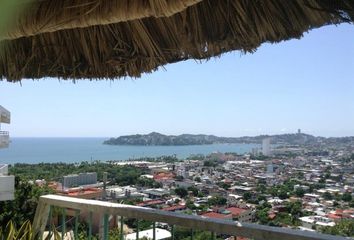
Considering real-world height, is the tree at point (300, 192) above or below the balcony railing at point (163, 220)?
below

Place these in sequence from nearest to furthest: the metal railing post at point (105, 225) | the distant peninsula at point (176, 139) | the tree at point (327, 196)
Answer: the metal railing post at point (105, 225), the tree at point (327, 196), the distant peninsula at point (176, 139)

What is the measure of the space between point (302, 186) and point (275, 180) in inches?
166

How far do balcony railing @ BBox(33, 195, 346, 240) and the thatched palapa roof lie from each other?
63cm

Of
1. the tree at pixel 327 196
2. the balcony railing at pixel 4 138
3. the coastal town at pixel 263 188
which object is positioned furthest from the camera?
the tree at pixel 327 196

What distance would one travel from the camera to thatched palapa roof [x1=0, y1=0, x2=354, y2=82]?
129 centimetres

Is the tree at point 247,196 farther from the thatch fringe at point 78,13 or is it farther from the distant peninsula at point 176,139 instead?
the distant peninsula at point 176,139

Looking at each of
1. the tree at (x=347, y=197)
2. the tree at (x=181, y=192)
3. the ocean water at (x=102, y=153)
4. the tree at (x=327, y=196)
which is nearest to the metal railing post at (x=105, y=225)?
the tree at (x=181, y=192)

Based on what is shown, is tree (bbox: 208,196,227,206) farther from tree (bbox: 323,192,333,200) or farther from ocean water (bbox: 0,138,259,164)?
ocean water (bbox: 0,138,259,164)

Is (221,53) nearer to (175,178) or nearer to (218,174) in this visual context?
(175,178)

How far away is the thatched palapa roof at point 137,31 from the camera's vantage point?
1.29 metres

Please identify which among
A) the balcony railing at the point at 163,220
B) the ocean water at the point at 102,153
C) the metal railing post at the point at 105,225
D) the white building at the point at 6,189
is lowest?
the ocean water at the point at 102,153

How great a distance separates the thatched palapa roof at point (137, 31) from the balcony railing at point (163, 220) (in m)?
0.63

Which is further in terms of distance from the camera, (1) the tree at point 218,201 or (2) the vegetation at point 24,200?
(1) the tree at point 218,201

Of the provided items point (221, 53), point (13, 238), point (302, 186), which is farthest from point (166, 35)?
point (302, 186)
